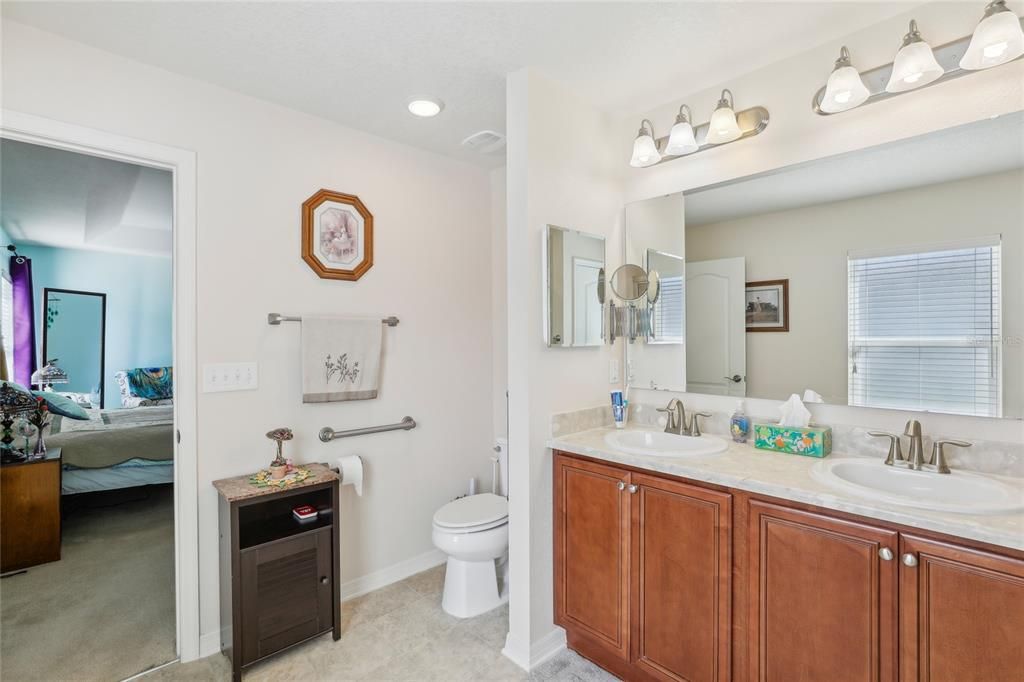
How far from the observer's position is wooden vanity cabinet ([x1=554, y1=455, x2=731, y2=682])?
1.50 metres

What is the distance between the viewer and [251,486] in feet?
6.20

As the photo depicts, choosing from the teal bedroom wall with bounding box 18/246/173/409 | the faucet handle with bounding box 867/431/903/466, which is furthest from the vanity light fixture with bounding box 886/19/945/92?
the teal bedroom wall with bounding box 18/246/173/409

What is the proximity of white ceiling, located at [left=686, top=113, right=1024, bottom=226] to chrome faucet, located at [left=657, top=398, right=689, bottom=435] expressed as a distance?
0.81m

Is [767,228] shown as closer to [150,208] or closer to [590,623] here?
[590,623]

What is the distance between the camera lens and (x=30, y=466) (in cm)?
261

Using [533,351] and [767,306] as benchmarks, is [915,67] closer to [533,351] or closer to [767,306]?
[767,306]

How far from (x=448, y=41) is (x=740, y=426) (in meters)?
1.86

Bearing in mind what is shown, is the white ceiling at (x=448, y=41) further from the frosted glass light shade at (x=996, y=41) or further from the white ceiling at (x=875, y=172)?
the white ceiling at (x=875, y=172)

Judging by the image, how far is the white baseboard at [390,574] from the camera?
240 centimetres

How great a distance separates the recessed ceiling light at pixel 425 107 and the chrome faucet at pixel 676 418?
68.4 inches

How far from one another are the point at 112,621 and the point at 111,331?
2.60 metres

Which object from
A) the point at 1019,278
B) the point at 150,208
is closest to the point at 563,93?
the point at 1019,278

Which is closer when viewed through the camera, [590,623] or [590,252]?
[590,623]

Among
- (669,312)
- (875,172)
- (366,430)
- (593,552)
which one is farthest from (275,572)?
(875,172)
